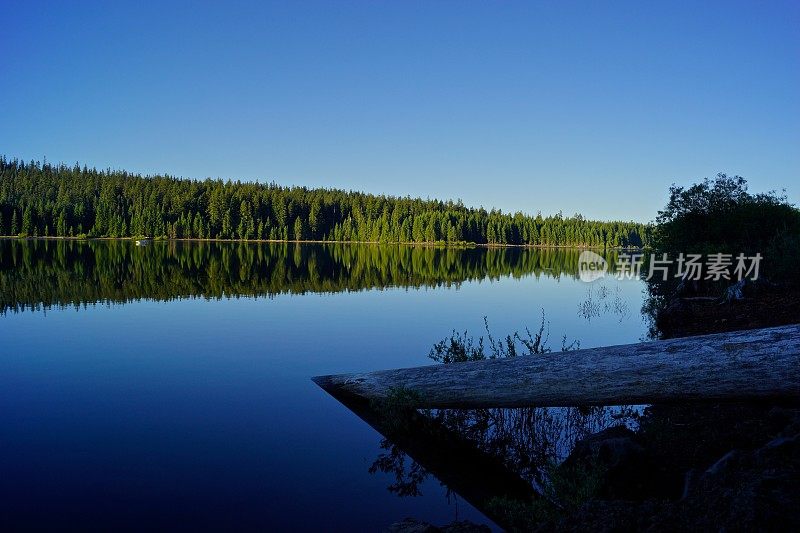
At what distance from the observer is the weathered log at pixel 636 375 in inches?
304

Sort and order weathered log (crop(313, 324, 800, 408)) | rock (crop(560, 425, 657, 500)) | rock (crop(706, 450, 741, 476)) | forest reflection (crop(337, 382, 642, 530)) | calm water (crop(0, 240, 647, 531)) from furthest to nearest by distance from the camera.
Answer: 1. weathered log (crop(313, 324, 800, 408))
2. forest reflection (crop(337, 382, 642, 530))
3. calm water (crop(0, 240, 647, 531))
4. rock (crop(560, 425, 657, 500))
5. rock (crop(706, 450, 741, 476))

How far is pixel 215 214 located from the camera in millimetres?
151250

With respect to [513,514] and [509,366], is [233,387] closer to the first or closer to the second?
[509,366]

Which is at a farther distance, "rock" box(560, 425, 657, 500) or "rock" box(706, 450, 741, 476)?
"rock" box(560, 425, 657, 500)

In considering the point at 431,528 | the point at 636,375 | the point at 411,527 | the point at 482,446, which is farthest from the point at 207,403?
the point at 636,375

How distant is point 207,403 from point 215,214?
15074 centimetres

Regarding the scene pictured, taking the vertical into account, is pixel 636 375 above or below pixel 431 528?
above

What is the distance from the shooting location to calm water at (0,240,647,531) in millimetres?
6613

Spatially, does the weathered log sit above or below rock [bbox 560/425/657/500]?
above

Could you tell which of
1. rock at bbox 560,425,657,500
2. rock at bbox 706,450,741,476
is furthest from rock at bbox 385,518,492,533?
rock at bbox 706,450,741,476

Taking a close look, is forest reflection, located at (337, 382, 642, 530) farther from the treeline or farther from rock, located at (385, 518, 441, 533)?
the treeline

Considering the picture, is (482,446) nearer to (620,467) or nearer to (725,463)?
(620,467)

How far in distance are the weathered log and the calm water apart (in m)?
1.91

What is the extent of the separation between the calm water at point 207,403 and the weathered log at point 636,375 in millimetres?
1914
